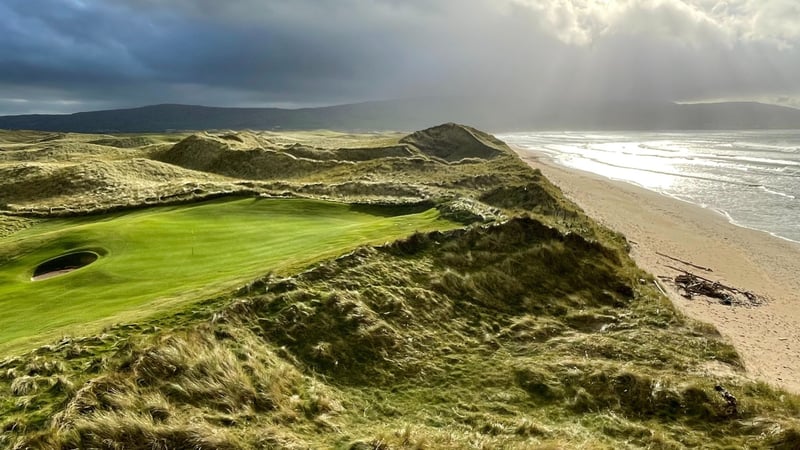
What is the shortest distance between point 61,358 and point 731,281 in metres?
28.2

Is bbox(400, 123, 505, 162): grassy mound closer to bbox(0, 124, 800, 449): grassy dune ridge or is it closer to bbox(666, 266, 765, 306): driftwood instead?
bbox(666, 266, 765, 306): driftwood

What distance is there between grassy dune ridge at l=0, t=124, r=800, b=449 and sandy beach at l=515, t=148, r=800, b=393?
3.42 metres

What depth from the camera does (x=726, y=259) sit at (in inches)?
1168

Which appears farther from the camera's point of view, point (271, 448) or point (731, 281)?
point (731, 281)

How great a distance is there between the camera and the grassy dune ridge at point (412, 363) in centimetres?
833

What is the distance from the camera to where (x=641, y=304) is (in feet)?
53.5

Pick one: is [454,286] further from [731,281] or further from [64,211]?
[64,211]

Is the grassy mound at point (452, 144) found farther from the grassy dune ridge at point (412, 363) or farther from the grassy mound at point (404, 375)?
the grassy mound at point (404, 375)

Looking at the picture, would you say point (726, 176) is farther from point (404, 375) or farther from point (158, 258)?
point (158, 258)

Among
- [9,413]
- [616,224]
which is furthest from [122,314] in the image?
[616,224]

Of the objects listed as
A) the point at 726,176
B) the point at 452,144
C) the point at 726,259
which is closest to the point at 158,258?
the point at 726,259

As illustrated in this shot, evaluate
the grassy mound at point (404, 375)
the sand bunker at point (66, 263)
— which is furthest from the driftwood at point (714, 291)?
the sand bunker at point (66, 263)

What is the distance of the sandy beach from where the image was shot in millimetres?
17062

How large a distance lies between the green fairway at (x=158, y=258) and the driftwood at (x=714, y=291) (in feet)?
39.8
